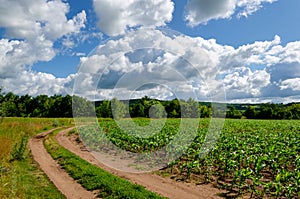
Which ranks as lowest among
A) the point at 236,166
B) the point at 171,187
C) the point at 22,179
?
the point at 171,187

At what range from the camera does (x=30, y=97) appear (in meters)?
102

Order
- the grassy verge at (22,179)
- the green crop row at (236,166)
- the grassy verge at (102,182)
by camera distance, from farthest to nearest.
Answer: the green crop row at (236,166) < the grassy verge at (22,179) < the grassy verge at (102,182)

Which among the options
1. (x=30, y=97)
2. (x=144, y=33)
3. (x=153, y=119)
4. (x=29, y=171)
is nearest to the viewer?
(x=144, y=33)

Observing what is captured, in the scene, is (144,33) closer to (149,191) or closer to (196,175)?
(149,191)

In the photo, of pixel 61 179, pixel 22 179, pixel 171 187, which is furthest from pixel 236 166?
pixel 22 179

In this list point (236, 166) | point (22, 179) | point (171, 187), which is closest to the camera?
point (171, 187)

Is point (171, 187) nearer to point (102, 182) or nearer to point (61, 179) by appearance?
point (102, 182)

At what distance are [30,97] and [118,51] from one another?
102 metres

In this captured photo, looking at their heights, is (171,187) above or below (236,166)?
below

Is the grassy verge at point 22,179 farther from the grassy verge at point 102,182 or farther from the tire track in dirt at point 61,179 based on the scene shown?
the grassy verge at point 102,182

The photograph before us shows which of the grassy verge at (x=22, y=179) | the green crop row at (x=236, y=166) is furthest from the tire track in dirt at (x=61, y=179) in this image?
the green crop row at (x=236, y=166)

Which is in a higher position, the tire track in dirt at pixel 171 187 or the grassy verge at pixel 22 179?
the grassy verge at pixel 22 179

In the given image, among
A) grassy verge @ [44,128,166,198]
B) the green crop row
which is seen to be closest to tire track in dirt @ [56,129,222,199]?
grassy verge @ [44,128,166,198]

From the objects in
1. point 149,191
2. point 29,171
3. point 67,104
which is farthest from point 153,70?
point 67,104
